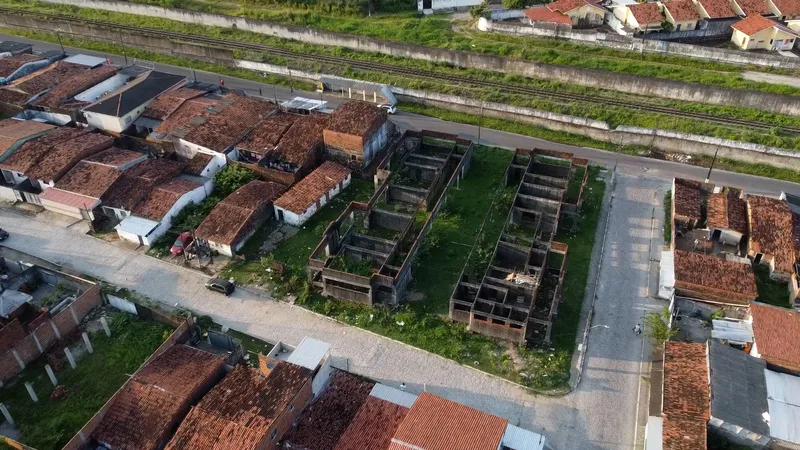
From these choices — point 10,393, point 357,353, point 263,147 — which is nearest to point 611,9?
point 263,147

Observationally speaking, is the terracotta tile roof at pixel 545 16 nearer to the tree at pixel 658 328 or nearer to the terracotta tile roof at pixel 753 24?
the terracotta tile roof at pixel 753 24

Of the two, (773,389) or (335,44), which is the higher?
(335,44)

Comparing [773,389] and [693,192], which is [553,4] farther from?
[773,389]

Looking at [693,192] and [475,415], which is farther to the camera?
[693,192]

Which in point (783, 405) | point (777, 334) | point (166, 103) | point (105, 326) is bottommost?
point (105, 326)

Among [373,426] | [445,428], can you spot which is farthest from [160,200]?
[445,428]

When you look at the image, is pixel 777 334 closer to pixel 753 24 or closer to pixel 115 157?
pixel 115 157

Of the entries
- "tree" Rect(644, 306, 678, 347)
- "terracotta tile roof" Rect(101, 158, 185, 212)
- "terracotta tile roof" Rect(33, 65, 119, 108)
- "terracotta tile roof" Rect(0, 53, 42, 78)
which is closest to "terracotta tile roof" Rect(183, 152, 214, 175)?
"terracotta tile roof" Rect(101, 158, 185, 212)
